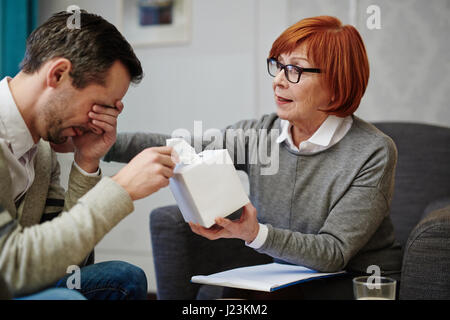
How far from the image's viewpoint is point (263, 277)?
3.78 feet

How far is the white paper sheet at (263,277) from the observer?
1075 mm

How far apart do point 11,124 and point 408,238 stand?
103 cm

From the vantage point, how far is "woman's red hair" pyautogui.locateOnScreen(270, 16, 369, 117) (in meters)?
1.33

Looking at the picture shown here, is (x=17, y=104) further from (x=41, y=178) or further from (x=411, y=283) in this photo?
(x=411, y=283)

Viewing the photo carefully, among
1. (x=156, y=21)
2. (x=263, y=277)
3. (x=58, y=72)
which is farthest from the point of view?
(x=156, y=21)

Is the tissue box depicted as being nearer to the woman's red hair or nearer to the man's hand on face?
the man's hand on face

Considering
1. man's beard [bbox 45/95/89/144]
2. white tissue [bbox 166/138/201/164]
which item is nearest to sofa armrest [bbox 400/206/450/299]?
white tissue [bbox 166/138/201/164]

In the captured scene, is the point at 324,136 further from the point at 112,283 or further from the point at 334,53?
the point at 112,283

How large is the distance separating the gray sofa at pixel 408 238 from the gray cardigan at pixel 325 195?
12 cm

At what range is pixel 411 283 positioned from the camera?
3.92ft

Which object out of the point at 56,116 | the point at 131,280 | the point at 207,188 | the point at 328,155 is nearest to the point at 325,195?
the point at 328,155

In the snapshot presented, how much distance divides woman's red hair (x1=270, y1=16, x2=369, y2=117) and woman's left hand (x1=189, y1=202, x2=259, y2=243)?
1.46 ft

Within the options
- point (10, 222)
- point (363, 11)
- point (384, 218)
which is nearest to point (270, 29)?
point (363, 11)

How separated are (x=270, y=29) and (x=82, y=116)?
1734 mm
